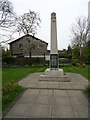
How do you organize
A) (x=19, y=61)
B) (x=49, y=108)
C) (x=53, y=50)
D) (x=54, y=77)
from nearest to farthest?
1. (x=49, y=108)
2. (x=54, y=77)
3. (x=53, y=50)
4. (x=19, y=61)

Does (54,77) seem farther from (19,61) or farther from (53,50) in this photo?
(19,61)

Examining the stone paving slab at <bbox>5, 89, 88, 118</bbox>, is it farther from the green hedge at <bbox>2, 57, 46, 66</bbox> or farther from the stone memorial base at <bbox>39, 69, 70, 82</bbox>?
the green hedge at <bbox>2, 57, 46, 66</bbox>

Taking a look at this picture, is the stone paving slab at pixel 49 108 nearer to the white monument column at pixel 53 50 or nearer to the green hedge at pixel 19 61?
the white monument column at pixel 53 50

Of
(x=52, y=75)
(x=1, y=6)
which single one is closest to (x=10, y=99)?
(x=52, y=75)

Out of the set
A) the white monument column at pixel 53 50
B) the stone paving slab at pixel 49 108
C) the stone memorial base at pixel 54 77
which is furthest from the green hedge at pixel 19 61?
the stone paving slab at pixel 49 108

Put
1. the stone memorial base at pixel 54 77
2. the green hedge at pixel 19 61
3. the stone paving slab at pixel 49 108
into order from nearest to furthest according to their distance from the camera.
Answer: the stone paving slab at pixel 49 108 → the stone memorial base at pixel 54 77 → the green hedge at pixel 19 61

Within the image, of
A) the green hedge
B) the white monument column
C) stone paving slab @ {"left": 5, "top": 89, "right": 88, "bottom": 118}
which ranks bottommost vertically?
stone paving slab @ {"left": 5, "top": 89, "right": 88, "bottom": 118}

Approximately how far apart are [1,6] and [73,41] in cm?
2145

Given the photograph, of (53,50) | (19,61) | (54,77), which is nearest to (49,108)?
(54,77)

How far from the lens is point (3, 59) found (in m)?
34.1

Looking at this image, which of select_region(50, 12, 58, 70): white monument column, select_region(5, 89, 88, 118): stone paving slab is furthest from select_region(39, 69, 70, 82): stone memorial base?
select_region(5, 89, 88, 118): stone paving slab

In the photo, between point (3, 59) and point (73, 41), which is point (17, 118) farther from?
point (73, 41)

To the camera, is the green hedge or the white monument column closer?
the white monument column

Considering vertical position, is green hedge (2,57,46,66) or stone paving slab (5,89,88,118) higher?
green hedge (2,57,46,66)
